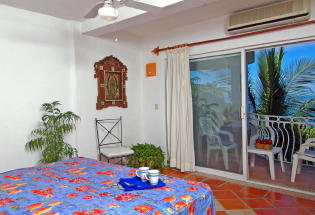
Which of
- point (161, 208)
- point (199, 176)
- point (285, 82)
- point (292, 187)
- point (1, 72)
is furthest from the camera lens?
point (285, 82)

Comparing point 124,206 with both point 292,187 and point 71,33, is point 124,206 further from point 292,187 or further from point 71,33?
point 71,33

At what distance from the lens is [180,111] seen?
4242mm

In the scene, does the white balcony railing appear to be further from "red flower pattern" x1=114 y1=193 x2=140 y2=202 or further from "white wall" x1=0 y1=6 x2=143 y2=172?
"red flower pattern" x1=114 y1=193 x2=140 y2=202

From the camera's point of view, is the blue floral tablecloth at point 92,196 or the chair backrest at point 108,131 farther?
the chair backrest at point 108,131

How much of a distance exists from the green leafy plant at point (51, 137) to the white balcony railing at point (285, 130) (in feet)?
10.5

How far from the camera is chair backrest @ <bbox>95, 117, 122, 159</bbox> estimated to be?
13.9ft

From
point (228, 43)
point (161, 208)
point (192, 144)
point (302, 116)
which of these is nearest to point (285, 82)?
point (302, 116)

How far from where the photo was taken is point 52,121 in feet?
11.6

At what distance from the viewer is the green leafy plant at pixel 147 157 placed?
4.06 m

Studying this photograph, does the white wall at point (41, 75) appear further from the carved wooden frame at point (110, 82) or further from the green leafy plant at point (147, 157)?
the green leafy plant at point (147, 157)

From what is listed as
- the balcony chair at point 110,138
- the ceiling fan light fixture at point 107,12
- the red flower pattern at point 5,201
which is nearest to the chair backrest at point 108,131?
the balcony chair at point 110,138

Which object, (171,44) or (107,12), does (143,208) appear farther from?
(171,44)

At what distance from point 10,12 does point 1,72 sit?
787mm

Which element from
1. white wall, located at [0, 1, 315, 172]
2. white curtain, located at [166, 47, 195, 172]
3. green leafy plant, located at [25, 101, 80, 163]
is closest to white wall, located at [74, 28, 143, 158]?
white wall, located at [0, 1, 315, 172]
